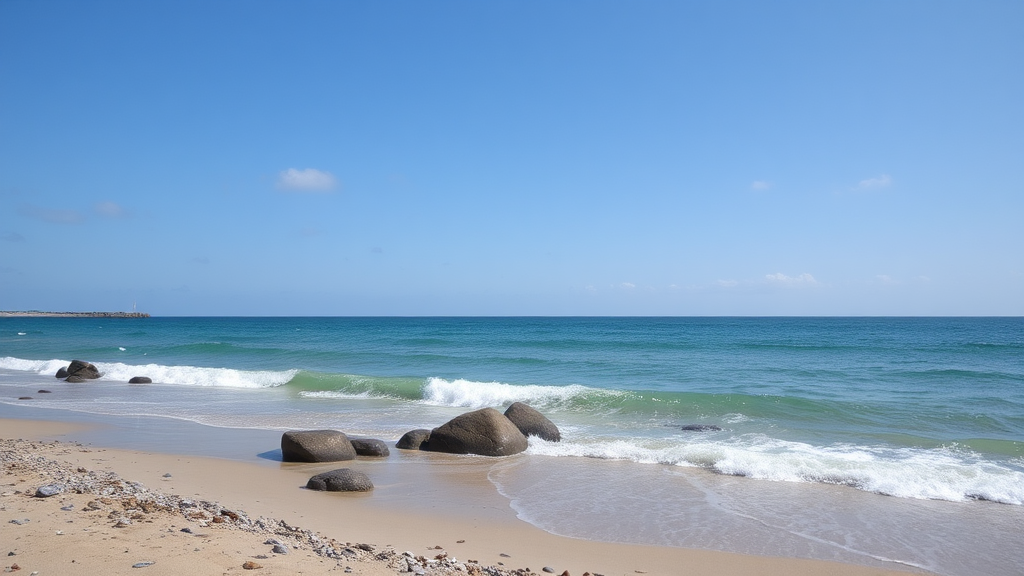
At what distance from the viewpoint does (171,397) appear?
20531 millimetres

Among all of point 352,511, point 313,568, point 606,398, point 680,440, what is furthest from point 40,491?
point 606,398

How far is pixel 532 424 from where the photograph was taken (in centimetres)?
1325

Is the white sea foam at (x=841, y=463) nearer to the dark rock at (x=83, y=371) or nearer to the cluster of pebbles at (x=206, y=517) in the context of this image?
the cluster of pebbles at (x=206, y=517)

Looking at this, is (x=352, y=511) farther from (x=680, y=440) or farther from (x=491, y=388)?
(x=491, y=388)

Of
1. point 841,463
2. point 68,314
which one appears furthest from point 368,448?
point 68,314

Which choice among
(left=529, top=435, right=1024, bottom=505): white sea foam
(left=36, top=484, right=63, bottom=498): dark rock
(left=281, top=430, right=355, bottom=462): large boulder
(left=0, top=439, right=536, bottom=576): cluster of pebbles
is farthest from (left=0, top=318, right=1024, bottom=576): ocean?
(left=36, top=484, right=63, bottom=498): dark rock

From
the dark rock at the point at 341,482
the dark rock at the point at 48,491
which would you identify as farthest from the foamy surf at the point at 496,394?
the dark rock at the point at 48,491

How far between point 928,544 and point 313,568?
688 centimetres

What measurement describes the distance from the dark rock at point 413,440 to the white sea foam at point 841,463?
84.8 inches

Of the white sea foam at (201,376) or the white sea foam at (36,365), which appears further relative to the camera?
the white sea foam at (36,365)

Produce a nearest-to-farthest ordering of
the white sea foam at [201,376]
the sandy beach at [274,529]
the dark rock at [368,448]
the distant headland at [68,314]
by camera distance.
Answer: the sandy beach at [274,529]
the dark rock at [368,448]
the white sea foam at [201,376]
the distant headland at [68,314]

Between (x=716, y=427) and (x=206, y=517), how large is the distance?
39.2 ft

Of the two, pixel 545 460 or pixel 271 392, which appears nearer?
pixel 545 460

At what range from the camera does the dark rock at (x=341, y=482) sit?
8828 mm
